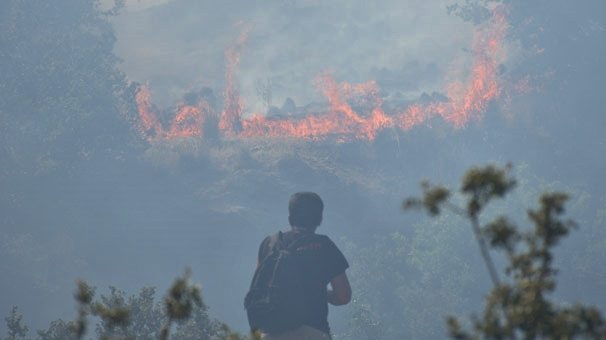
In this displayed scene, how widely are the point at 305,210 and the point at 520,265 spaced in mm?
5304

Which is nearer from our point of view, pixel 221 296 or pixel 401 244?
pixel 401 244

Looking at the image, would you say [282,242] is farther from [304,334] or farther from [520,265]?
[520,265]

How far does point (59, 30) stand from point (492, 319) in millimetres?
33497

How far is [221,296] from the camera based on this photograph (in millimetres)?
25688

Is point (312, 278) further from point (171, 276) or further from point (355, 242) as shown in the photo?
point (171, 276)

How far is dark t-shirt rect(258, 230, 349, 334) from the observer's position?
7.51 m

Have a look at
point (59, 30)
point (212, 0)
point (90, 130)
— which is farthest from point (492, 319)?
point (212, 0)

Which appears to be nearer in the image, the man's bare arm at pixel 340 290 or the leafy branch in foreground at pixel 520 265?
the leafy branch in foreground at pixel 520 265

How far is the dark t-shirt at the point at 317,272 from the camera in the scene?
751cm

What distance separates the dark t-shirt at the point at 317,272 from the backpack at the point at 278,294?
6cm

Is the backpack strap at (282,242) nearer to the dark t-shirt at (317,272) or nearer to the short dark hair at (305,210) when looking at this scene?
the dark t-shirt at (317,272)

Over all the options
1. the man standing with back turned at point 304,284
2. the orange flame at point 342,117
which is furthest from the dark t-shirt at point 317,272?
the orange flame at point 342,117

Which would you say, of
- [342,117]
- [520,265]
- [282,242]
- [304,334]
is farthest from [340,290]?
[342,117]

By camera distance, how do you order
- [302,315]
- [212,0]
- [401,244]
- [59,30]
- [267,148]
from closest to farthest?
[302,315] < [401,244] < [267,148] < [59,30] < [212,0]
